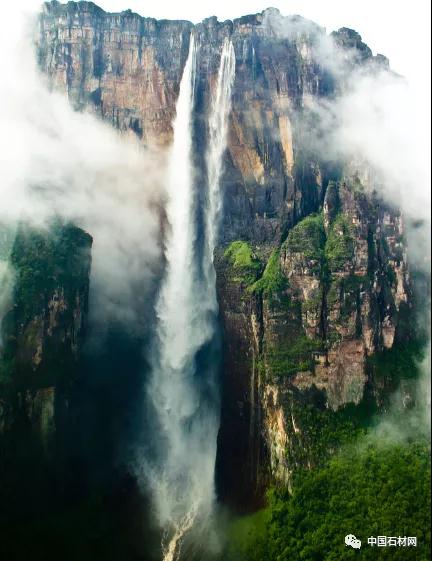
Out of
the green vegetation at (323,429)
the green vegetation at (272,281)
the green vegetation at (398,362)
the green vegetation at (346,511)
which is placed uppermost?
the green vegetation at (272,281)

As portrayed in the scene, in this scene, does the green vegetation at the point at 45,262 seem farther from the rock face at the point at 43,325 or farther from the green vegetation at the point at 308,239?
the green vegetation at the point at 308,239

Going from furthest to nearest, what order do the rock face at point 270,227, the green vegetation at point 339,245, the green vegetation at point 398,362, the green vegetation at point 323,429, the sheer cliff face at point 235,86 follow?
the sheer cliff face at point 235,86 < the green vegetation at point 339,245 < the rock face at point 270,227 < the green vegetation at point 323,429 < the green vegetation at point 398,362

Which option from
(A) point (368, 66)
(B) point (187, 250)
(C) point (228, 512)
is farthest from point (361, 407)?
(A) point (368, 66)

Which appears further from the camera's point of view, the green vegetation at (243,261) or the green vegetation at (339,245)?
the green vegetation at (243,261)

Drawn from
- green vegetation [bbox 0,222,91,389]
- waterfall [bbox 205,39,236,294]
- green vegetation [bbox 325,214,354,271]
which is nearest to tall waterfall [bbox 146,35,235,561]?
waterfall [bbox 205,39,236,294]

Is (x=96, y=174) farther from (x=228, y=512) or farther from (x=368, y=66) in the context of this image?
(x=228, y=512)

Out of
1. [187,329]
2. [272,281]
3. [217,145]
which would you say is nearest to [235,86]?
[217,145]

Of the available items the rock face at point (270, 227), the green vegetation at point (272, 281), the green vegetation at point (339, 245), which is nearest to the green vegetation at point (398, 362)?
the rock face at point (270, 227)

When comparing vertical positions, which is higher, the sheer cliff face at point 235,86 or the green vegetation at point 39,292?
the sheer cliff face at point 235,86
